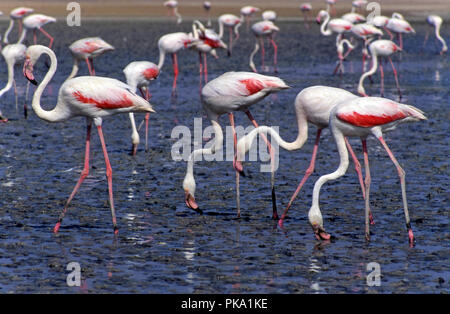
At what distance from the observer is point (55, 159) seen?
36.8ft

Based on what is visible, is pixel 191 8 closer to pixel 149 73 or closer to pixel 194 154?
pixel 149 73

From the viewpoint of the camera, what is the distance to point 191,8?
186 feet

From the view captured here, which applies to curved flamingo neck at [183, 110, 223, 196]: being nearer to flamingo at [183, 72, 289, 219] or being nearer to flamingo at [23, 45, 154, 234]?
flamingo at [183, 72, 289, 219]

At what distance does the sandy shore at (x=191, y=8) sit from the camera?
162 ft

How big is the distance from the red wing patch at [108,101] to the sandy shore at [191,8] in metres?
38.3

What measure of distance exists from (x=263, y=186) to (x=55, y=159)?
9.84 ft

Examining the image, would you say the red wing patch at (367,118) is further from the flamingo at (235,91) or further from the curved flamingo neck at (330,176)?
the flamingo at (235,91)

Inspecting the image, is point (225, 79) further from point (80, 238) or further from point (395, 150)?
point (395, 150)

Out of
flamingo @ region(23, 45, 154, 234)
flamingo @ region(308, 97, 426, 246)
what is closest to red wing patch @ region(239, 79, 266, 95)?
flamingo @ region(23, 45, 154, 234)

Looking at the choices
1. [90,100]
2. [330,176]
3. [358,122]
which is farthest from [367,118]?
[90,100]

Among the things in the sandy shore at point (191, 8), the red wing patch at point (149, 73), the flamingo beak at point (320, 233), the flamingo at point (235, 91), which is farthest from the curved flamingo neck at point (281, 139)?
the sandy shore at point (191, 8)

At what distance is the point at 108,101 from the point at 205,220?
1471 millimetres

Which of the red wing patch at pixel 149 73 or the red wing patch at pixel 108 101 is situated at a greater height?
the red wing patch at pixel 149 73
